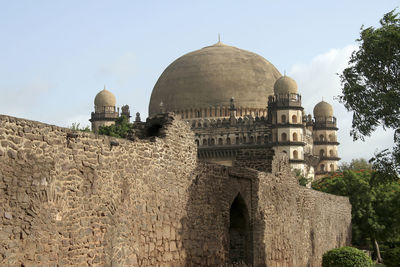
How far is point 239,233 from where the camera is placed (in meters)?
15.9

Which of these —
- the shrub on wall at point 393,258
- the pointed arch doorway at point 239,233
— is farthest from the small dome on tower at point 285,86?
the pointed arch doorway at point 239,233

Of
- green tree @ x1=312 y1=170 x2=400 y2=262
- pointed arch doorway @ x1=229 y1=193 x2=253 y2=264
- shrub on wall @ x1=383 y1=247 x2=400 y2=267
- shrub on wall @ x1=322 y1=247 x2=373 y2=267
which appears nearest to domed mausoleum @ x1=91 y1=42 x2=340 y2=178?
green tree @ x1=312 y1=170 x2=400 y2=262

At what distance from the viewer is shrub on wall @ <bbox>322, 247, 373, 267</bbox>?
65.1 ft

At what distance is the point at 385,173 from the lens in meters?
17.3

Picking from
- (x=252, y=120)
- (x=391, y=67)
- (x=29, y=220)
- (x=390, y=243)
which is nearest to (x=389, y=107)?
(x=391, y=67)

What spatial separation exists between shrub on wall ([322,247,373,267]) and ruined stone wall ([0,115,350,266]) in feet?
10.7

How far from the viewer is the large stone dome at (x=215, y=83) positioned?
8531 cm

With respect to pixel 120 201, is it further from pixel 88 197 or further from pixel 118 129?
pixel 118 129

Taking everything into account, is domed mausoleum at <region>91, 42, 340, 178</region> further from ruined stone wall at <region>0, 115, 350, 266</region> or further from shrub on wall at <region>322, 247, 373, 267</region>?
ruined stone wall at <region>0, 115, 350, 266</region>

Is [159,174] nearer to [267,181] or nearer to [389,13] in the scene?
[267,181]

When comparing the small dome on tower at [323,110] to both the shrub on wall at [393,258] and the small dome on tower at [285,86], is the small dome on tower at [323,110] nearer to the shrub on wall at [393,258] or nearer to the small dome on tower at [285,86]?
the small dome on tower at [285,86]

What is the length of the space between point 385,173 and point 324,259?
4.62 metres

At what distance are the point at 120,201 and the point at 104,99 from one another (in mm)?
74823

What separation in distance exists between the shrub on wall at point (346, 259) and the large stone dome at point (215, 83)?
6442 cm
